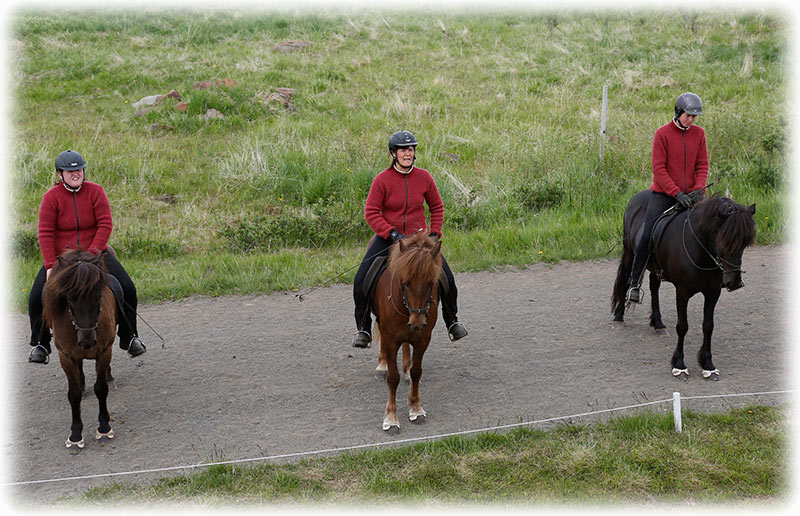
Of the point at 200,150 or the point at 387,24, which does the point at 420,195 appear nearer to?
the point at 200,150

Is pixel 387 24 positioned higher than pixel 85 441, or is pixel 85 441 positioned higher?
pixel 387 24

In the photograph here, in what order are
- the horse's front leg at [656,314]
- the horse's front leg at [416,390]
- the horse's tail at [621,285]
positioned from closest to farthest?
the horse's front leg at [416,390], the horse's front leg at [656,314], the horse's tail at [621,285]

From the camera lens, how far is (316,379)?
7.98 meters

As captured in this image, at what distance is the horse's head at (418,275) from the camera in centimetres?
622

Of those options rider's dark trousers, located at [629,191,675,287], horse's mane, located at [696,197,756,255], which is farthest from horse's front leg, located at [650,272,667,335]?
horse's mane, located at [696,197,756,255]

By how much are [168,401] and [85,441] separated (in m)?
0.98

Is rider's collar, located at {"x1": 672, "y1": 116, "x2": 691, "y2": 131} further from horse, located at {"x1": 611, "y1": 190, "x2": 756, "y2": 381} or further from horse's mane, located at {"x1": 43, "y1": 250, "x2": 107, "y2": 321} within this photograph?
horse's mane, located at {"x1": 43, "y1": 250, "x2": 107, "y2": 321}

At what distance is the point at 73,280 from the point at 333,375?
296cm

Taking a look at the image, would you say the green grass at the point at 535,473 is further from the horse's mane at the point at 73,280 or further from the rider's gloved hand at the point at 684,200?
the rider's gloved hand at the point at 684,200

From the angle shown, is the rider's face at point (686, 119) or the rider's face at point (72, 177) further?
the rider's face at point (686, 119)

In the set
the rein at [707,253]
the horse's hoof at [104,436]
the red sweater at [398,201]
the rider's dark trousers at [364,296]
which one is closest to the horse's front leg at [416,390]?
the rider's dark trousers at [364,296]

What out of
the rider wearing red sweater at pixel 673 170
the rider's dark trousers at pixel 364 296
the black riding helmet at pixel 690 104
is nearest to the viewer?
the rider's dark trousers at pixel 364 296

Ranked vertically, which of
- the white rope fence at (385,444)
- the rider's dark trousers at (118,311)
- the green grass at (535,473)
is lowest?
the green grass at (535,473)

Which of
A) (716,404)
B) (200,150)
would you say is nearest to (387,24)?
(200,150)
